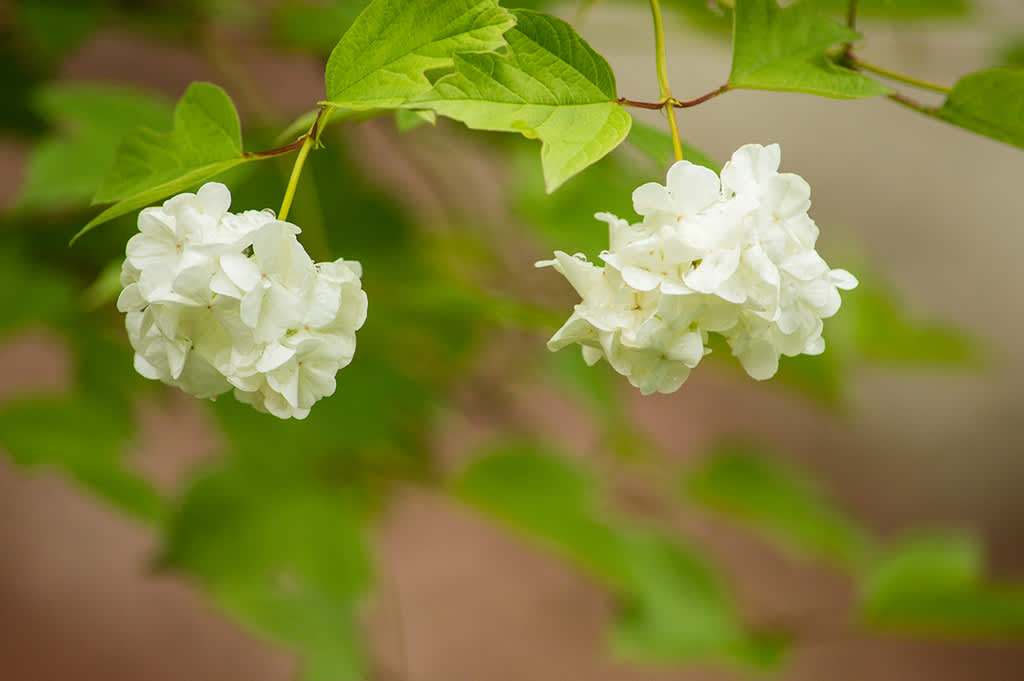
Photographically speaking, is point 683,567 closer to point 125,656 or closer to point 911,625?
point 911,625

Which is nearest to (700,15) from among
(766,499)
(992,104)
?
(992,104)

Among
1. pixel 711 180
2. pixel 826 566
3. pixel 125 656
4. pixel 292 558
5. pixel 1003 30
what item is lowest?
pixel 826 566

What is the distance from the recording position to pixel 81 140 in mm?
873

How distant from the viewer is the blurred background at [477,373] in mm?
1018

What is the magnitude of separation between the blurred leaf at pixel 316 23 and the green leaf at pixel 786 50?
53cm

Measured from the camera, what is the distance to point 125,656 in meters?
1.78

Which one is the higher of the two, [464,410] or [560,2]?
[560,2]

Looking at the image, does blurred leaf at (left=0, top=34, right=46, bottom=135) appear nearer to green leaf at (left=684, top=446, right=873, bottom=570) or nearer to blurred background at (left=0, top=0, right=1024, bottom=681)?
blurred background at (left=0, top=0, right=1024, bottom=681)

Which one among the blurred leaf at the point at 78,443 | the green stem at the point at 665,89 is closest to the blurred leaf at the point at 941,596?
the green stem at the point at 665,89

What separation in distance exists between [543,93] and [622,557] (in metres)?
0.76

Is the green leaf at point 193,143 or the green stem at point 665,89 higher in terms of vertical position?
the green stem at point 665,89

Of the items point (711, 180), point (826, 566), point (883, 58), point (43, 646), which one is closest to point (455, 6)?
point (711, 180)

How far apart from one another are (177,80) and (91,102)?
1662mm

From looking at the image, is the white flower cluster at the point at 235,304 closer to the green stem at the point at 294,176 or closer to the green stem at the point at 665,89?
the green stem at the point at 294,176
